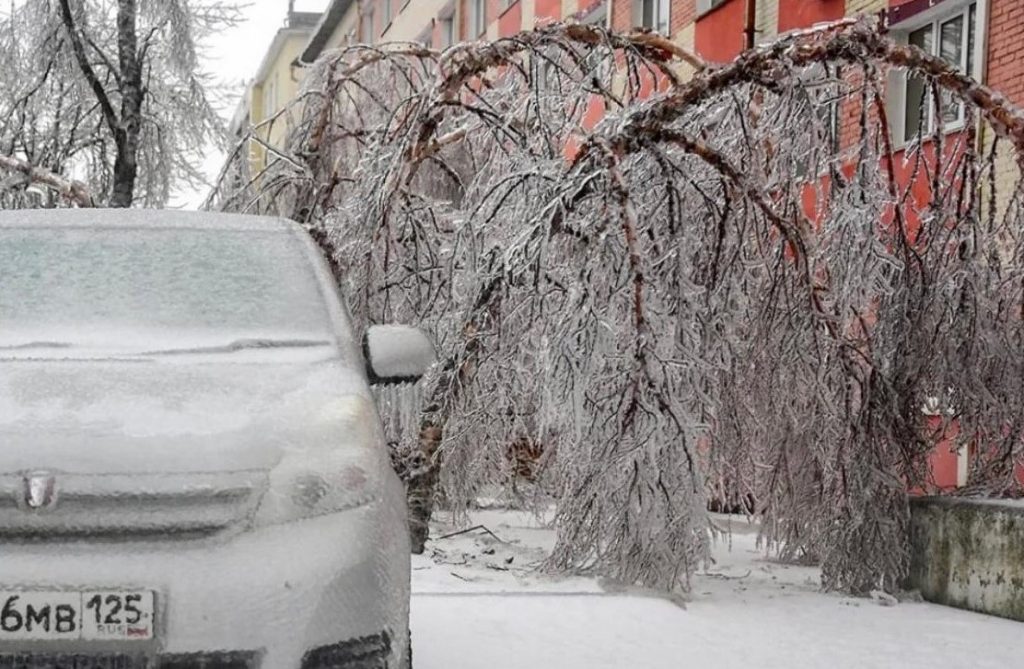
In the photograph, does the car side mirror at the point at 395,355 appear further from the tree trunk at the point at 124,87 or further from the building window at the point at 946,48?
the tree trunk at the point at 124,87

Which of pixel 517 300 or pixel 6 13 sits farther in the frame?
pixel 6 13

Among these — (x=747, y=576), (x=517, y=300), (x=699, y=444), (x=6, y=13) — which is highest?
(x=6, y=13)

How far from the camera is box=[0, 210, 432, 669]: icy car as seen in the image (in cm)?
336

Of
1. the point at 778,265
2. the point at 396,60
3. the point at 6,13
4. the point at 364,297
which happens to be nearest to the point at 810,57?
the point at 778,265

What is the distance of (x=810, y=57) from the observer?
26.4 feet

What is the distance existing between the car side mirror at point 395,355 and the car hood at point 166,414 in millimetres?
364

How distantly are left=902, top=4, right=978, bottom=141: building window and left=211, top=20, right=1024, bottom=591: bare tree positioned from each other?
5594mm

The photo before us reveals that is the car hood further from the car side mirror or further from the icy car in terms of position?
the car side mirror

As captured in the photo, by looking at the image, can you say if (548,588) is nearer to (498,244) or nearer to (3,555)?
(498,244)

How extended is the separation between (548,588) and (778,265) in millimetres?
2266

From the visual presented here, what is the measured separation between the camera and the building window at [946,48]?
14.4 metres

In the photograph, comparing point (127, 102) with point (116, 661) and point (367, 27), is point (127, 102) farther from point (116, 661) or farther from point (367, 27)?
point (367, 27)

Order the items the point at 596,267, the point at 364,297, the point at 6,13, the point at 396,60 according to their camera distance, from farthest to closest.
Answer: the point at 6,13, the point at 396,60, the point at 364,297, the point at 596,267

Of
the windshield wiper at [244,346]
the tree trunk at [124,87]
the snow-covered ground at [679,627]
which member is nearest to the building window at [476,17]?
the tree trunk at [124,87]
